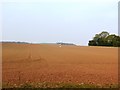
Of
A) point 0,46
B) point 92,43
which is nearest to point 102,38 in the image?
point 92,43

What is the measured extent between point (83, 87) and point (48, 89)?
1371 millimetres

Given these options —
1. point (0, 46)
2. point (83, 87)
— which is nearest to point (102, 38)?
point (0, 46)

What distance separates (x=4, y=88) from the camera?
28.7 ft

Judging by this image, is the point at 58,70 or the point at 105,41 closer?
the point at 58,70

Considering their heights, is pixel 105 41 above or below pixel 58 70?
above

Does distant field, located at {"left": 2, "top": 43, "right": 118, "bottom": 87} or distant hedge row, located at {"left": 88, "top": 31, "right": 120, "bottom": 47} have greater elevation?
distant hedge row, located at {"left": 88, "top": 31, "right": 120, "bottom": 47}

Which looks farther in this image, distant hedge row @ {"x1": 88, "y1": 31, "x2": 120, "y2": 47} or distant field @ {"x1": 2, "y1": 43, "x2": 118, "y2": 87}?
distant hedge row @ {"x1": 88, "y1": 31, "x2": 120, "y2": 47}

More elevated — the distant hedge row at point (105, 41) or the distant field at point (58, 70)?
the distant hedge row at point (105, 41)

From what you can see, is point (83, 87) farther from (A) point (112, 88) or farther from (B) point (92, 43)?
(B) point (92, 43)

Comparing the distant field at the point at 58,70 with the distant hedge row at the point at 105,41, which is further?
the distant hedge row at the point at 105,41

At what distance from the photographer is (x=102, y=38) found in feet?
267

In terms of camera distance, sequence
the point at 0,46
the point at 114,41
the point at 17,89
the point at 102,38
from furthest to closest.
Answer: the point at 102,38 → the point at 114,41 → the point at 0,46 → the point at 17,89

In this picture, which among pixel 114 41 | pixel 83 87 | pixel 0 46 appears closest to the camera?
pixel 83 87

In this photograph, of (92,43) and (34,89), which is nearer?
(34,89)
